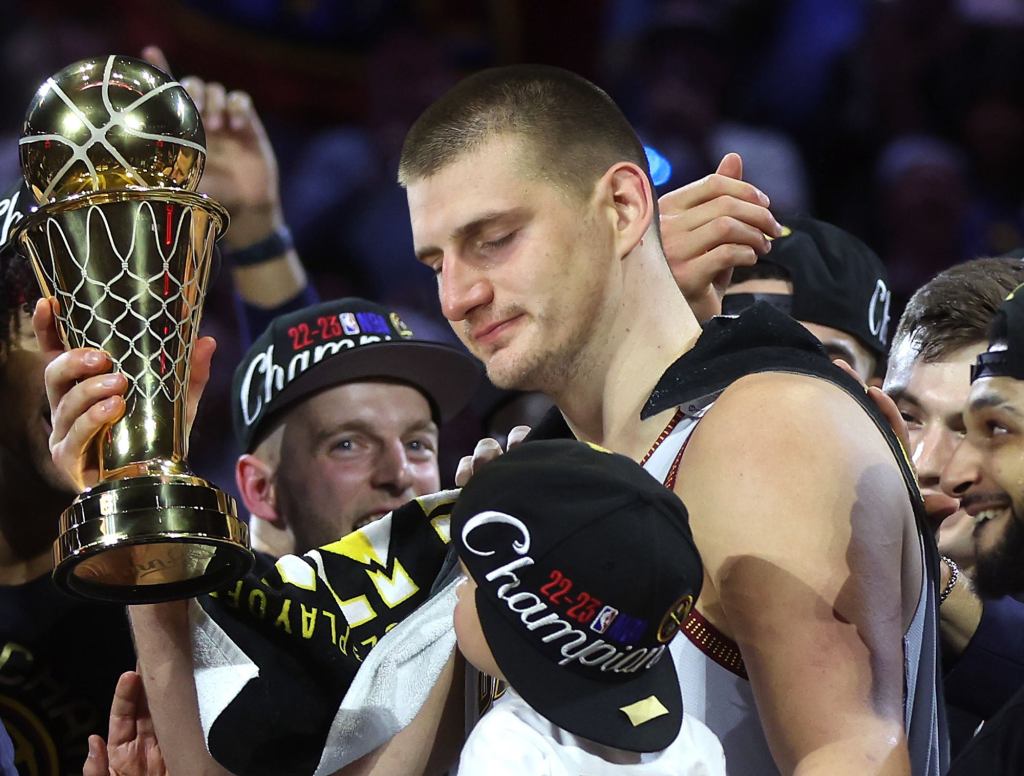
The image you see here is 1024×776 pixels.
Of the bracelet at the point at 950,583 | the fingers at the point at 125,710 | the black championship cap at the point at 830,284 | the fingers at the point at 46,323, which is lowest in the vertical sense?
the bracelet at the point at 950,583

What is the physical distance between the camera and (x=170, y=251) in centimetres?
176

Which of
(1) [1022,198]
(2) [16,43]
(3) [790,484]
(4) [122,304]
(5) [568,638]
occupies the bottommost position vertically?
(5) [568,638]

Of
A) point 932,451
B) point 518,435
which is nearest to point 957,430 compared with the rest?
point 932,451

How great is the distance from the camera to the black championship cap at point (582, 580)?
1332mm

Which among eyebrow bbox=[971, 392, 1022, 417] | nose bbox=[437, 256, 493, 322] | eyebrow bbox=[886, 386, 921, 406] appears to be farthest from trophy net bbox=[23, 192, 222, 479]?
eyebrow bbox=[886, 386, 921, 406]

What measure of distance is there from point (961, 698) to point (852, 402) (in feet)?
2.76

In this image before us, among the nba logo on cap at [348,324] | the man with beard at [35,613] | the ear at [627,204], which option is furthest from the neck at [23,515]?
the ear at [627,204]

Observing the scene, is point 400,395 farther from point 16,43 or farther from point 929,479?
point 16,43

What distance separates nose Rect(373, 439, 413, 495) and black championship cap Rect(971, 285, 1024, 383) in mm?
1265

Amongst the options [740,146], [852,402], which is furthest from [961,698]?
[740,146]

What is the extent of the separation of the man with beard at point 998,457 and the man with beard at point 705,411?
281mm

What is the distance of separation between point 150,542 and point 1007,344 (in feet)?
3.61

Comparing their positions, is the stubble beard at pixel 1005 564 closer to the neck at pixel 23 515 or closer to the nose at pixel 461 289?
the nose at pixel 461 289

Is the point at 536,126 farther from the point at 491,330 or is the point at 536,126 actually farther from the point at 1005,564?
the point at 1005,564
